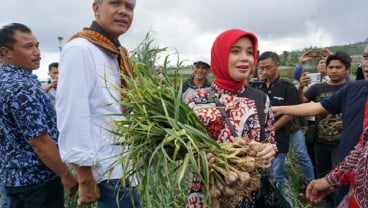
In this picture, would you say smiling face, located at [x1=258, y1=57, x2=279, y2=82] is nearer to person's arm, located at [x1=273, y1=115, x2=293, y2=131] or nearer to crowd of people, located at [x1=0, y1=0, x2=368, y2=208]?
person's arm, located at [x1=273, y1=115, x2=293, y2=131]

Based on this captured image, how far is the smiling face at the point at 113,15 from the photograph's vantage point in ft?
7.13

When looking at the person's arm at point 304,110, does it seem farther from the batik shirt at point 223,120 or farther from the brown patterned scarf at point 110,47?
the brown patterned scarf at point 110,47

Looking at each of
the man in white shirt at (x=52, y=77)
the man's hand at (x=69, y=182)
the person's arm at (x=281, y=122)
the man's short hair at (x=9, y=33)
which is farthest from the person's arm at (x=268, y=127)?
the man in white shirt at (x=52, y=77)

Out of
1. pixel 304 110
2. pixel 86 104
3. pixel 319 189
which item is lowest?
pixel 319 189

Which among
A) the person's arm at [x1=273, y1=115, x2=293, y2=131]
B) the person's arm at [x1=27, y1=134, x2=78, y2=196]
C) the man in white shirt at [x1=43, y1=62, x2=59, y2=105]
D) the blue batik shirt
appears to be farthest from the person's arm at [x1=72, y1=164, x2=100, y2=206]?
the man in white shirt at [x1=43, y1=62, x2=59, y2=105]

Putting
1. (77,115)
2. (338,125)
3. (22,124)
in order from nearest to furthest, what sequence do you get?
(77,115) < (22,124) < (338,125)

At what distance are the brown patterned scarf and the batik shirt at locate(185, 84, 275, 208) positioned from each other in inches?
14.7

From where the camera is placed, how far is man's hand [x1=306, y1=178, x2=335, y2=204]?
7.20 feet

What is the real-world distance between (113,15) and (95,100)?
45cm

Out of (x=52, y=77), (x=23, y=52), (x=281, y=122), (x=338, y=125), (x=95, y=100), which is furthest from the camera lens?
(x=52, y=77)

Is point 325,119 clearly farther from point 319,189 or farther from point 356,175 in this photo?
point 356,175

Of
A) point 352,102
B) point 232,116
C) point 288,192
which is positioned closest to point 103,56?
point 232,116

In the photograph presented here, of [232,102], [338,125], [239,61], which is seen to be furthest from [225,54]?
[338,125]

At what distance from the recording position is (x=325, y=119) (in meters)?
4.25
